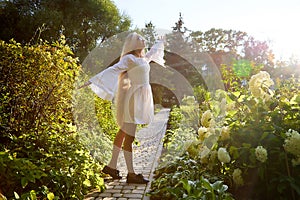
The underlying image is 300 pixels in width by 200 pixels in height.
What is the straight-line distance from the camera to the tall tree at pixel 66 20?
39.1ft

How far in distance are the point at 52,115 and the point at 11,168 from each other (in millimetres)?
1365

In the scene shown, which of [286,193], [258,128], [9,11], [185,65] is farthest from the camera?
[185,65]

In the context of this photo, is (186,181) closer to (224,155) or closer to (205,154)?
(224,155)

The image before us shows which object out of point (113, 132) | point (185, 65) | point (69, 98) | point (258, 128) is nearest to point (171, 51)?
point (185, 65)

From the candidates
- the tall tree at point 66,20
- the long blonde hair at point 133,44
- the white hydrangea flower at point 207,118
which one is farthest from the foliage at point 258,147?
the tall tree at point 66,20

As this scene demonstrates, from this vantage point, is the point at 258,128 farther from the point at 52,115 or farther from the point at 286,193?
the point at 52,115

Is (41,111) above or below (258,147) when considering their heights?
below

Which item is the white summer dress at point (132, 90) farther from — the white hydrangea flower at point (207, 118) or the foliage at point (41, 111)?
the white hydrangea flower at point (207, 118)

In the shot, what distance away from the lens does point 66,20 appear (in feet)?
41.8

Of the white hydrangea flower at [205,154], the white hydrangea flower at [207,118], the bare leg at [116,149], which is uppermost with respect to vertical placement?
the white hydrangea flower at [207,118]

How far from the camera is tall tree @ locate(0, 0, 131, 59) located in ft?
39.1

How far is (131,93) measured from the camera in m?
3.35

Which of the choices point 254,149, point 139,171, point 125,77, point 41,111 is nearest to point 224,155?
point 254,149

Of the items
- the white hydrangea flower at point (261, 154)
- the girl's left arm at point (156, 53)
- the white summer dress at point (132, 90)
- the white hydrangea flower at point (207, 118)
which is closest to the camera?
the white hydrangea flower at point (261, 154)
